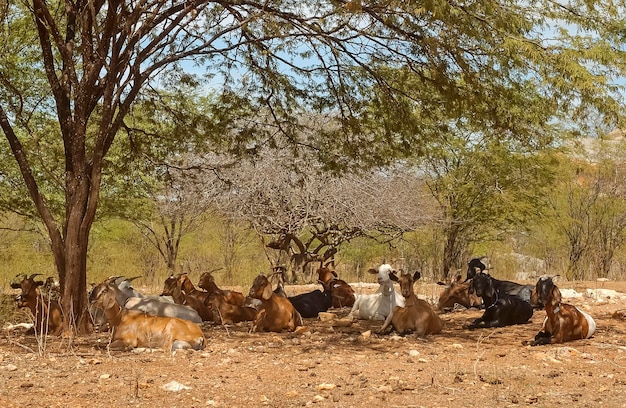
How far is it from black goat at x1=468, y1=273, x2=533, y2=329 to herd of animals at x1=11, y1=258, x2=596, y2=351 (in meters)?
0.01

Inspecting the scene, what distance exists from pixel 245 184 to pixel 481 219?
26.6 ft

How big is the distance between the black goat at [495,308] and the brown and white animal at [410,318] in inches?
39.7

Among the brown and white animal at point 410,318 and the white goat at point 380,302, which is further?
the white goat at point 380,302

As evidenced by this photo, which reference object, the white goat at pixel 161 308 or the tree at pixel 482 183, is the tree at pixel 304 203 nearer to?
the tree at pixel 482 183

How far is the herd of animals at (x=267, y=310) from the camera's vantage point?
7.81 meters

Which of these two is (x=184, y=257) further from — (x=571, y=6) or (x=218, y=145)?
(x=571, y=6)

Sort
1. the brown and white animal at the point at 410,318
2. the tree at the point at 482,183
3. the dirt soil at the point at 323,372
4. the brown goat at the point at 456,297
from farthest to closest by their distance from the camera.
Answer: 1. the tree at the point at 482,183
2. the brown goat at the point at 456,297
3. the brown and white animal at the point at 410,318
4. the dirt soil at the point at 323,372

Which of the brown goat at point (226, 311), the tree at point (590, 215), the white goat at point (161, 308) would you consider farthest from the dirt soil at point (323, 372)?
the tree at point (590, 215)

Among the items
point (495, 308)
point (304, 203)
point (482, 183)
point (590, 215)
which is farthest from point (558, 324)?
point (590, 215)

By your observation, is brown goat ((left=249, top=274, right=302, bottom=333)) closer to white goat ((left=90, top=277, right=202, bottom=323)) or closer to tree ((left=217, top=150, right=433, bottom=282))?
white goat ((left=90, top=277, right=202, bottom=323))

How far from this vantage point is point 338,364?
23.2ft

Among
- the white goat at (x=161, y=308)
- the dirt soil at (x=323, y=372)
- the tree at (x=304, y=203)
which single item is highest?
the tree at (x=304, y=203)

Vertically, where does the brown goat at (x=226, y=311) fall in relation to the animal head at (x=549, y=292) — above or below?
below

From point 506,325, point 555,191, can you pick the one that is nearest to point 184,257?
point 555,191
